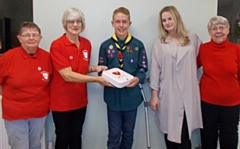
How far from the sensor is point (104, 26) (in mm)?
2158

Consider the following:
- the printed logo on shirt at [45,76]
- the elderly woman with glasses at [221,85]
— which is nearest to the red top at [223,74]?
the elderly woman with glasses at [221,85]

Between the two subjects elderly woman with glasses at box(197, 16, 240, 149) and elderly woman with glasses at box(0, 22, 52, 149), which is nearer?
elderly woman with glasses at box(0, 22, 52, 149)

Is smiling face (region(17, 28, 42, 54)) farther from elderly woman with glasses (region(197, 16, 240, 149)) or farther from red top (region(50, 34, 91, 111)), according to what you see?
elderly woman with glasses (region(197, 16, 240, 149))

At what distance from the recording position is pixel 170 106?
73.2 inches

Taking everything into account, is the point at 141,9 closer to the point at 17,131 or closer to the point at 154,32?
the point at 154,32

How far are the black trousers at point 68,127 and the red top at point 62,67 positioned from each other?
0.06 metres

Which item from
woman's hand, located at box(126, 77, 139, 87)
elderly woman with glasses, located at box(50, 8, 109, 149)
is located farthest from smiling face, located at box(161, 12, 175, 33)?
elderly woman with glasses, located at box(50, 8, 109, 149)

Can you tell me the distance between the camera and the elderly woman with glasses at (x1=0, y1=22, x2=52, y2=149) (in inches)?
62.5

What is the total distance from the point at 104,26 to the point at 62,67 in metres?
0.69

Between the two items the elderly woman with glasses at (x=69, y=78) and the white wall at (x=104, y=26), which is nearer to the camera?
the elderly woman with glasses at (x=69, y=78)

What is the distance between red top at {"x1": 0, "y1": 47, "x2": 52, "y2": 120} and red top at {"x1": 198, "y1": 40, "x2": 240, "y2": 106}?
1316 mm

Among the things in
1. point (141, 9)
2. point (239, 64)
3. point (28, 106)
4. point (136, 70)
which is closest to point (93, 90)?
point (136, 70)

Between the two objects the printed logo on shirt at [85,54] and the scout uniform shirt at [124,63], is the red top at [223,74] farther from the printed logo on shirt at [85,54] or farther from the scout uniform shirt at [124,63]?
the printed logo on shirt at [85,54]

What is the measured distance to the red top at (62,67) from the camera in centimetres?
171
